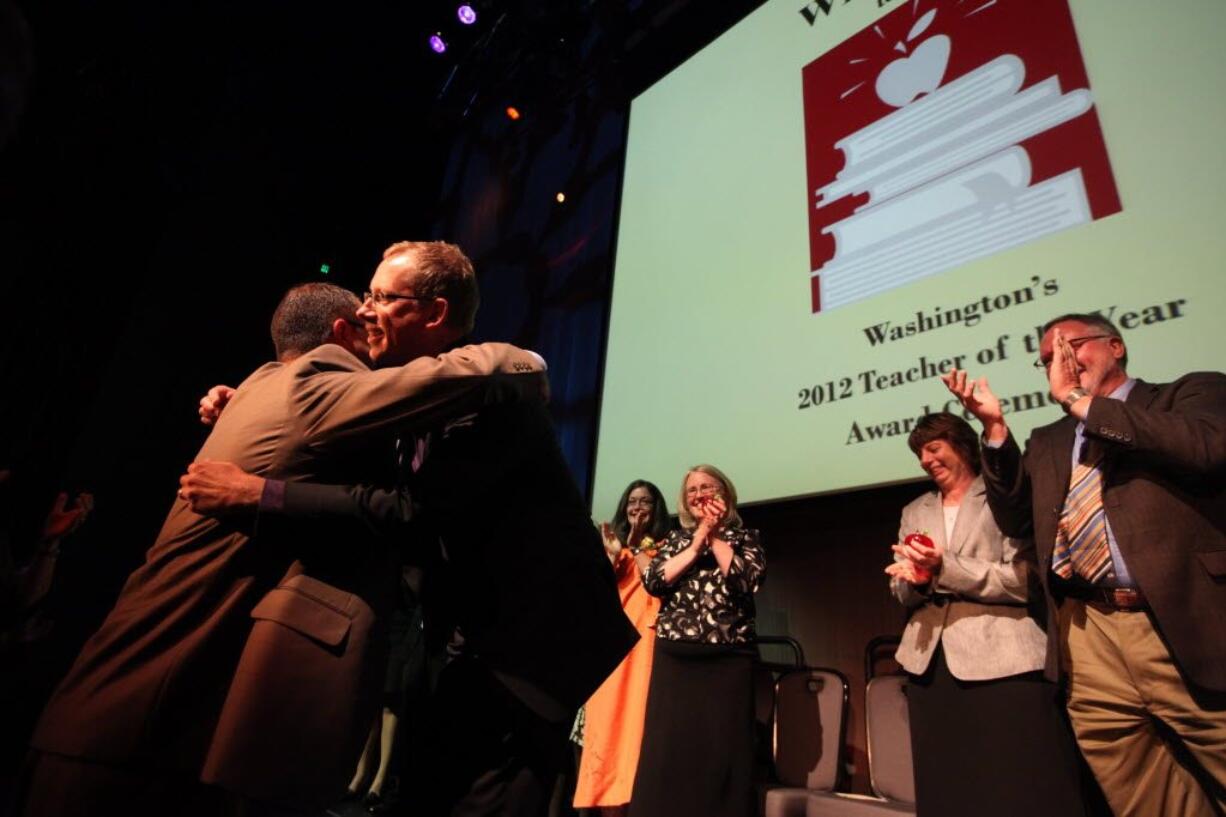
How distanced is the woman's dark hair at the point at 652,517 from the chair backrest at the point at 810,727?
85cm

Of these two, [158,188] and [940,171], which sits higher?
[158,188]

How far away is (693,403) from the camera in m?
3.21

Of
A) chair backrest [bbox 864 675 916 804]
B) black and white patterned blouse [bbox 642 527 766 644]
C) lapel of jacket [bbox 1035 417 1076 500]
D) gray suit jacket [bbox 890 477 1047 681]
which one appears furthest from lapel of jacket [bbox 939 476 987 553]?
black and white patterned blouse [bbox 642 527 766 644]

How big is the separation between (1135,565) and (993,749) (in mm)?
637

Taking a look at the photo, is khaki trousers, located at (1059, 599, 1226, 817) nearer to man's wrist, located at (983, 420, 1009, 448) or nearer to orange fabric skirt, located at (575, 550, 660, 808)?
man's wrist, located at (983, 420, 1009, 448)

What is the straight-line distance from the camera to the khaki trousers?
137 cm

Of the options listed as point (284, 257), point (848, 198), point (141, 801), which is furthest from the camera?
point (284, 257)

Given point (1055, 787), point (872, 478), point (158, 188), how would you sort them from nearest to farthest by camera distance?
point (1055, 787) → point (872, 478) → point (158, 188)

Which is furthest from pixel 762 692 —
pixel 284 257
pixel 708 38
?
pixel 284 257

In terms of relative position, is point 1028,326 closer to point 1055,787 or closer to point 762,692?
point 1055,787

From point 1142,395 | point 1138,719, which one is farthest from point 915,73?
point 1138,719

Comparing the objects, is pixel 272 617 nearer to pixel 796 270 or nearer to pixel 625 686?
pixel 625 686

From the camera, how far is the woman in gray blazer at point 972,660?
166 cm

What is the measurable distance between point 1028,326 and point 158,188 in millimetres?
4658
